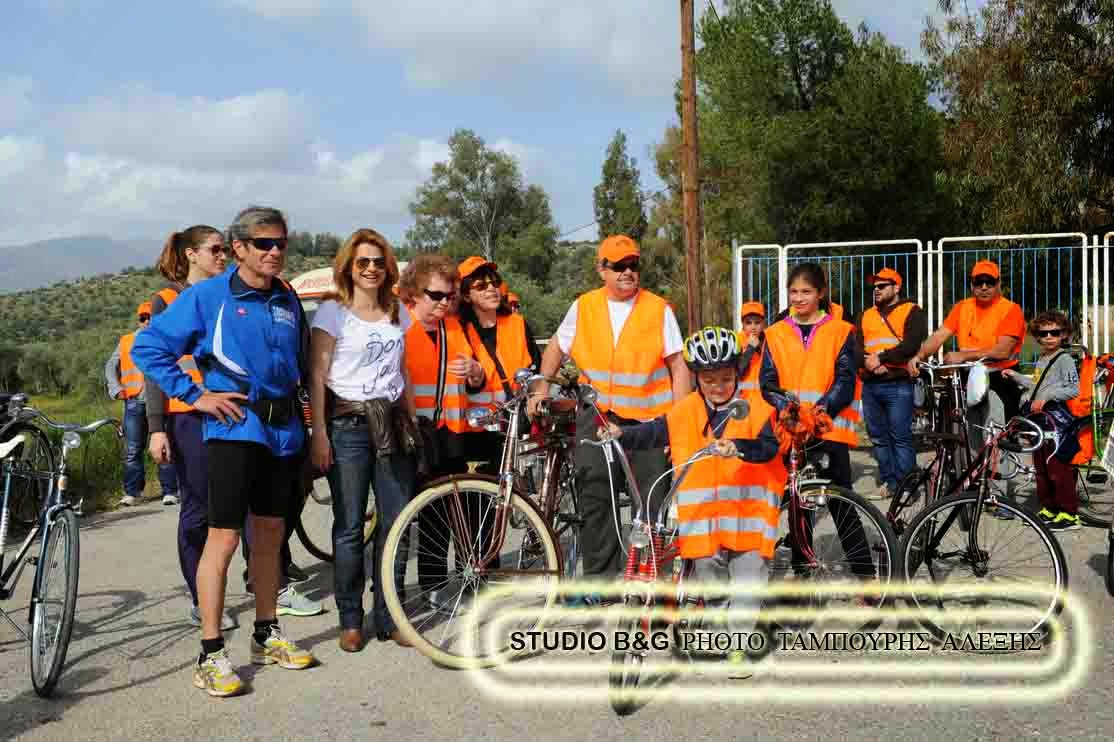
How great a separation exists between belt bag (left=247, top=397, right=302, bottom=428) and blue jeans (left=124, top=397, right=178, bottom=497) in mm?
6163

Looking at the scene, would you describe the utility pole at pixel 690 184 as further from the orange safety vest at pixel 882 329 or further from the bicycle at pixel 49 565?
the bicycle at pixel 49 565

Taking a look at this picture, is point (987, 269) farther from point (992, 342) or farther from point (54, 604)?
point (54, 604)

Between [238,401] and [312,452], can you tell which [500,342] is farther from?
[238,401]

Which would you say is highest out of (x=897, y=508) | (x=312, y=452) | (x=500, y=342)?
(x=500, y=342)

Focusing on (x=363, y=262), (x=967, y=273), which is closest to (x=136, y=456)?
(x=363, y=262)

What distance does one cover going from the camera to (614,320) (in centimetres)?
559

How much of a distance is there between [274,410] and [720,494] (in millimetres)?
2018

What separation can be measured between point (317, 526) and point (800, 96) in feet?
97.9

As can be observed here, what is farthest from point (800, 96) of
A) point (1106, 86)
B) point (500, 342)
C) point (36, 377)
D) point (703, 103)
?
point (500, 342)

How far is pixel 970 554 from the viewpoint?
5.06 meters

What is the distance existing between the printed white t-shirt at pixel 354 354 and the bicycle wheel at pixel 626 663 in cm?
174

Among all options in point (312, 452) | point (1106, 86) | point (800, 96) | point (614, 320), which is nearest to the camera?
point (312, 452)

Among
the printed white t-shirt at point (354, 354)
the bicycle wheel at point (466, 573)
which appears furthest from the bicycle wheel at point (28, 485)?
the bicycle wheel at point (466, 573)

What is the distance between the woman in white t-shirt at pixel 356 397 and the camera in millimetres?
5086
